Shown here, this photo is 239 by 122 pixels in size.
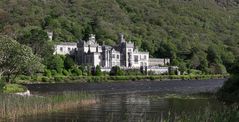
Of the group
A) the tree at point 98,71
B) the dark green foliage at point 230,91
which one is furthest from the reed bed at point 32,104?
the tree at point 98,71

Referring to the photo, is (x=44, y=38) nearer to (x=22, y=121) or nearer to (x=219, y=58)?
(x=219, y=58)

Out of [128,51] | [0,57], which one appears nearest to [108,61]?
[128,51]

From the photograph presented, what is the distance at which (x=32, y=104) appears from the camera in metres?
34.8

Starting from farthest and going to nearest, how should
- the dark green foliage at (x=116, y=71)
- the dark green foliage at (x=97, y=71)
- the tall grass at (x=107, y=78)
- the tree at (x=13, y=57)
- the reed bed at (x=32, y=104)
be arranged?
1. the dark green foliage at (x=116, y=71)
2. the dark green foliage at (x=97, y=71)
3. the tall grass at (x=107, y=78)
4. the tree at (x=13, y=57)
5. the reed bed at (x=32, y=104)

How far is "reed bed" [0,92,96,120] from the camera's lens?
3177 centimetres

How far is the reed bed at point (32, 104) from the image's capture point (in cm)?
3177

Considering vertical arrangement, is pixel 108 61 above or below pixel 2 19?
below

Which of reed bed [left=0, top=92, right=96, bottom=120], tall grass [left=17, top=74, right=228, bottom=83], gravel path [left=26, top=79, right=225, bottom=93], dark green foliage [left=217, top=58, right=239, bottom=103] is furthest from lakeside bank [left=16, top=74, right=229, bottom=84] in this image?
reed bed [left=0, top=92, right=96, bottom=120]

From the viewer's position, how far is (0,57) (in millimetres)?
56406

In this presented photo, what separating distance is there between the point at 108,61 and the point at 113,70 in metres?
11.4

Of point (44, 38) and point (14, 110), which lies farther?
point (44, 38)

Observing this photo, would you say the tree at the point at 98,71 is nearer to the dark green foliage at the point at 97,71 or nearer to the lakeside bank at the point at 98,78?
the dark green foliage at the point at 97,71

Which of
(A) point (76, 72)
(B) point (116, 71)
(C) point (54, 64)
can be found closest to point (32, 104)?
(C) point (54, 64)

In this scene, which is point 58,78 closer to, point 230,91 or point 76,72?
point 76,72
